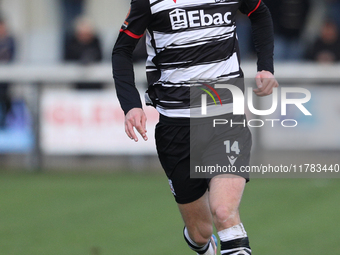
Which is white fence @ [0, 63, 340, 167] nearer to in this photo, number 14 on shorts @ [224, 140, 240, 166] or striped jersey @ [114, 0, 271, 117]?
striped jersey @ [114, 0, 271, 117]

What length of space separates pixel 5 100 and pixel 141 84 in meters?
2.46

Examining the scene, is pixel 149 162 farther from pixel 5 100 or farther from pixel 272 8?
pixel 272 8

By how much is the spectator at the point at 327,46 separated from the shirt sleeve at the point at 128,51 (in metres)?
7.24

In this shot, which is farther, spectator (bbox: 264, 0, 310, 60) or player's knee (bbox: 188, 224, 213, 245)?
spectator (bbox: 264, 0, 310, 60)

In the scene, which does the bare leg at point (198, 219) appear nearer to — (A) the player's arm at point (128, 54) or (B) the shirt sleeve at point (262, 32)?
(A) the player's arm at point (128, 54)

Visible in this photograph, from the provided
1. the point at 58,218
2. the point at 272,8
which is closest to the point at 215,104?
the point at 58,218

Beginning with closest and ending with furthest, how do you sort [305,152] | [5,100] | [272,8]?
[305,152], [5,100], [272,8]

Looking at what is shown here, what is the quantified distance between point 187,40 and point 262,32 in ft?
2.13

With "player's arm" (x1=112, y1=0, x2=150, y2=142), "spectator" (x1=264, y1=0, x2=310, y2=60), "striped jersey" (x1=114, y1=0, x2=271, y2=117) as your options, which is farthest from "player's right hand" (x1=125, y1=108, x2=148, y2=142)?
"spectator" (x1=264, y1=0, x2=310, y2=60)

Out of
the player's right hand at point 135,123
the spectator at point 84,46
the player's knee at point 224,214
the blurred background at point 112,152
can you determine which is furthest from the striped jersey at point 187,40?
the spectator at point 84,46

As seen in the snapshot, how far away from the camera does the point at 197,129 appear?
4559 mm

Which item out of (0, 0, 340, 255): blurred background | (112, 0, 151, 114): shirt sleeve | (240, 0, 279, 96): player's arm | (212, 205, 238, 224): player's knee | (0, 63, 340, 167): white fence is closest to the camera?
(212, 205, 238, 224): player's knee

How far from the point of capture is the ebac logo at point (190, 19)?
14.5ft

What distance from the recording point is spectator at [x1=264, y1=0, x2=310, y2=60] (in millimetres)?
12898
